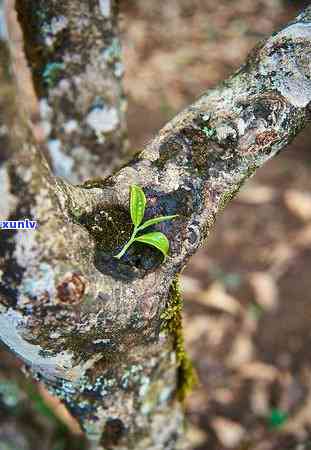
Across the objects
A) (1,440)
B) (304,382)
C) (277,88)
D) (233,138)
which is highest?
(277,88)

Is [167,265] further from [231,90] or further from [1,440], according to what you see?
[1,440]

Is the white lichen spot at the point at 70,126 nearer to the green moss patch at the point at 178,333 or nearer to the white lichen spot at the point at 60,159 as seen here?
the white lichen spot at the point at 60,159

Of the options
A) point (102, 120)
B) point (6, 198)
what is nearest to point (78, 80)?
point (102, 120)

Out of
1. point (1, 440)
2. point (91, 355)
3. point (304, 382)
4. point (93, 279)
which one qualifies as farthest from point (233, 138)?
point (304, 382)

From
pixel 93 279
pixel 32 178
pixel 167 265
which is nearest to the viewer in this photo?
pixel 32 178

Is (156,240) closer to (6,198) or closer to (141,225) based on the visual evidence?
(141,225)

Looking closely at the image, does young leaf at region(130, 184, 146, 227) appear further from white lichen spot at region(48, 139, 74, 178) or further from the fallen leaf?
the fallen leaf
